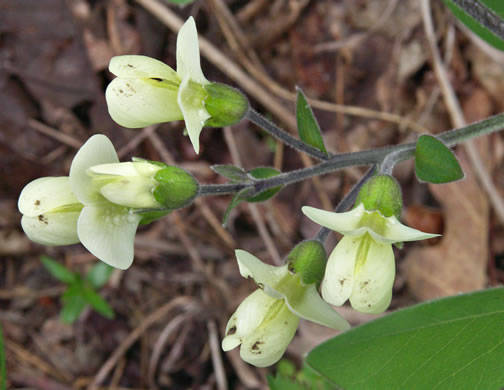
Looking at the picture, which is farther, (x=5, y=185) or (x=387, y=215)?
(x=5, y=185)

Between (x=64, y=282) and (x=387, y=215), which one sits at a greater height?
(x=387, y=215)

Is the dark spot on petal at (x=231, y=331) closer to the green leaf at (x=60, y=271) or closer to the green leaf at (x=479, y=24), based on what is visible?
the green leaf at (x=479, y=24)

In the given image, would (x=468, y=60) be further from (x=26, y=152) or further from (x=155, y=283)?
(x=26, y=152)

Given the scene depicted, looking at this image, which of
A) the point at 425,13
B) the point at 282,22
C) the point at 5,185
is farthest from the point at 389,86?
the point at 5,185

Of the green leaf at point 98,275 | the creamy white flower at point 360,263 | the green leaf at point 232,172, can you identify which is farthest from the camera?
the green leaf at point 98,275

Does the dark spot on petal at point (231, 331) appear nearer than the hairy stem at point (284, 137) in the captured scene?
Yes

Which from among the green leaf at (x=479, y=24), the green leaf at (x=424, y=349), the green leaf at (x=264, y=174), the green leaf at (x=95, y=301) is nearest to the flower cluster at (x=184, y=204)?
the green leaf at (x=424, y=349)
